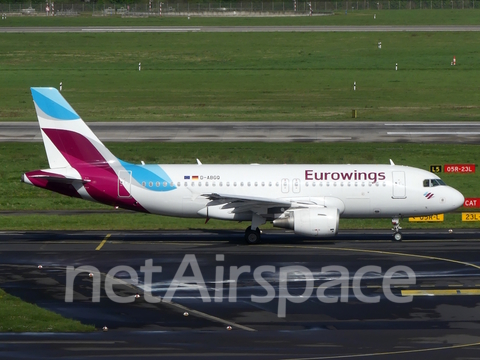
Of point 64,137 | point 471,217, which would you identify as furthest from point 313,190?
point 64,137

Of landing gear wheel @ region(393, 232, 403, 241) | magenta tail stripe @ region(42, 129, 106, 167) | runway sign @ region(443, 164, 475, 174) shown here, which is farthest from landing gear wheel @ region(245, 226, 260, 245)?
runway sign @ region(443, 164, 475, 174)

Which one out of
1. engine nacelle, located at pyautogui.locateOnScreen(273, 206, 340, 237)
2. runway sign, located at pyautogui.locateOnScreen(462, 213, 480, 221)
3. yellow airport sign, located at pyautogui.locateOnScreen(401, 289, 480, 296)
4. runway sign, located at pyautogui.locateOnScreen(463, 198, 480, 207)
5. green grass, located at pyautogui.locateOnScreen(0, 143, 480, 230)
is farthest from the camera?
runway sign, located at pyautogui.locateOnScreen(463, 198, 480, 207)

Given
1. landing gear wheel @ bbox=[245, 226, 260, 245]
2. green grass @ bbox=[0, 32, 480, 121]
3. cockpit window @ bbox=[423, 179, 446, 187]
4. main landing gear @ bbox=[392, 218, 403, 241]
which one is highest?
green grass @ bbox=[0, 32, 480, 121]

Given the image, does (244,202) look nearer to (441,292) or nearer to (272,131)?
(441,292)

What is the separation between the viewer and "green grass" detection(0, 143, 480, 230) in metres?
48.2

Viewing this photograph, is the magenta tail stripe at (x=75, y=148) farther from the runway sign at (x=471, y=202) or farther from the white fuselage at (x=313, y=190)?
the runway sign at (x=471, y=202)

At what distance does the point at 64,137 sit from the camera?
139 feet

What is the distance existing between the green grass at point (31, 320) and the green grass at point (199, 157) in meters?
18.1

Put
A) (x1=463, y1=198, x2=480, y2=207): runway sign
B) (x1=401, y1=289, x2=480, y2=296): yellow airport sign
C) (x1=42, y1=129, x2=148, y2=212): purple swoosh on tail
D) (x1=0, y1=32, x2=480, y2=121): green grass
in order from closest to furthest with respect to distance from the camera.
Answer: (x1=401, y1=289, x2=480, y2=296): yellow airport sign < (x1=42, y1=129, x2=148, y2=212): purple swoosh on tail < (x1=463, y1=198, x2=480, y2=207): runway sign < (x1=0, y1=32, x2=480, y2=121): green grass

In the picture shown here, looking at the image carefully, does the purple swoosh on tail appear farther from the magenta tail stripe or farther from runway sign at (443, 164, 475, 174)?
runway sign at (443, 164, 475, 174)

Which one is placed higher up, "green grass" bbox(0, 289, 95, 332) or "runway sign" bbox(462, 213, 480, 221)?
"runway sign" bbox(462, 213, 480, 221)

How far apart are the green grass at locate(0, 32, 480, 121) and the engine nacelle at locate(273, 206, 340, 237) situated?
38.5 metres

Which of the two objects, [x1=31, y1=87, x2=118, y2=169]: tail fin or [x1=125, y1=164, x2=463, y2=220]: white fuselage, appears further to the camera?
[x1=31, y1=87, x2=118, y2=169]: tail fin

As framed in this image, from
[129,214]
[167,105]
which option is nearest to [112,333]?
[129,214]
